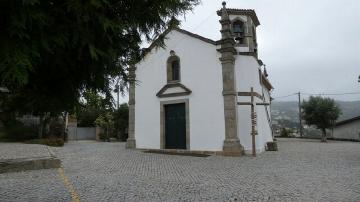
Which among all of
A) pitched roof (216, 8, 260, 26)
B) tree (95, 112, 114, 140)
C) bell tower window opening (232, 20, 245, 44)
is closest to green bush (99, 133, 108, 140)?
tree (95, 112, 114, 140)

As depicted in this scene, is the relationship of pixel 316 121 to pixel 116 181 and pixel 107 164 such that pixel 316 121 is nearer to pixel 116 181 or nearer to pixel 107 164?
pixel 107 164

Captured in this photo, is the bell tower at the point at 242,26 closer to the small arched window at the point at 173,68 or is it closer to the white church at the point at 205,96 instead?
the white church at the point at 205,96

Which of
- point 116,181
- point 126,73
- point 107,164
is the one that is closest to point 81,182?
point 116,181

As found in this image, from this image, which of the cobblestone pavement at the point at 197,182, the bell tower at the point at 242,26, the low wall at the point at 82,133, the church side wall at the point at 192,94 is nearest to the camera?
the cobblestone pavement at the point at 197,182

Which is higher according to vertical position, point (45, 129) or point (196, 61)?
point (196, 61)

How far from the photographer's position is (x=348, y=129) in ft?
129

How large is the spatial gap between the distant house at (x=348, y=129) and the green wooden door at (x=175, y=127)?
92.1 ft

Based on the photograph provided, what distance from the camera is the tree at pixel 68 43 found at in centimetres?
287

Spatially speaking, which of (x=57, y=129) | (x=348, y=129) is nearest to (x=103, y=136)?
(x=57, y=129)

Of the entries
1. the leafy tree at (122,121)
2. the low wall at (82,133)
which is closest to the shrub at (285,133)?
the leafy tree at (122,121)

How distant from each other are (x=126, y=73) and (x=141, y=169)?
21.7ft

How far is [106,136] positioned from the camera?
31.2 metres

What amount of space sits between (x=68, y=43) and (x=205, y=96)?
1309cm

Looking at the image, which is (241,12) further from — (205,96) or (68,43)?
(68,43)
